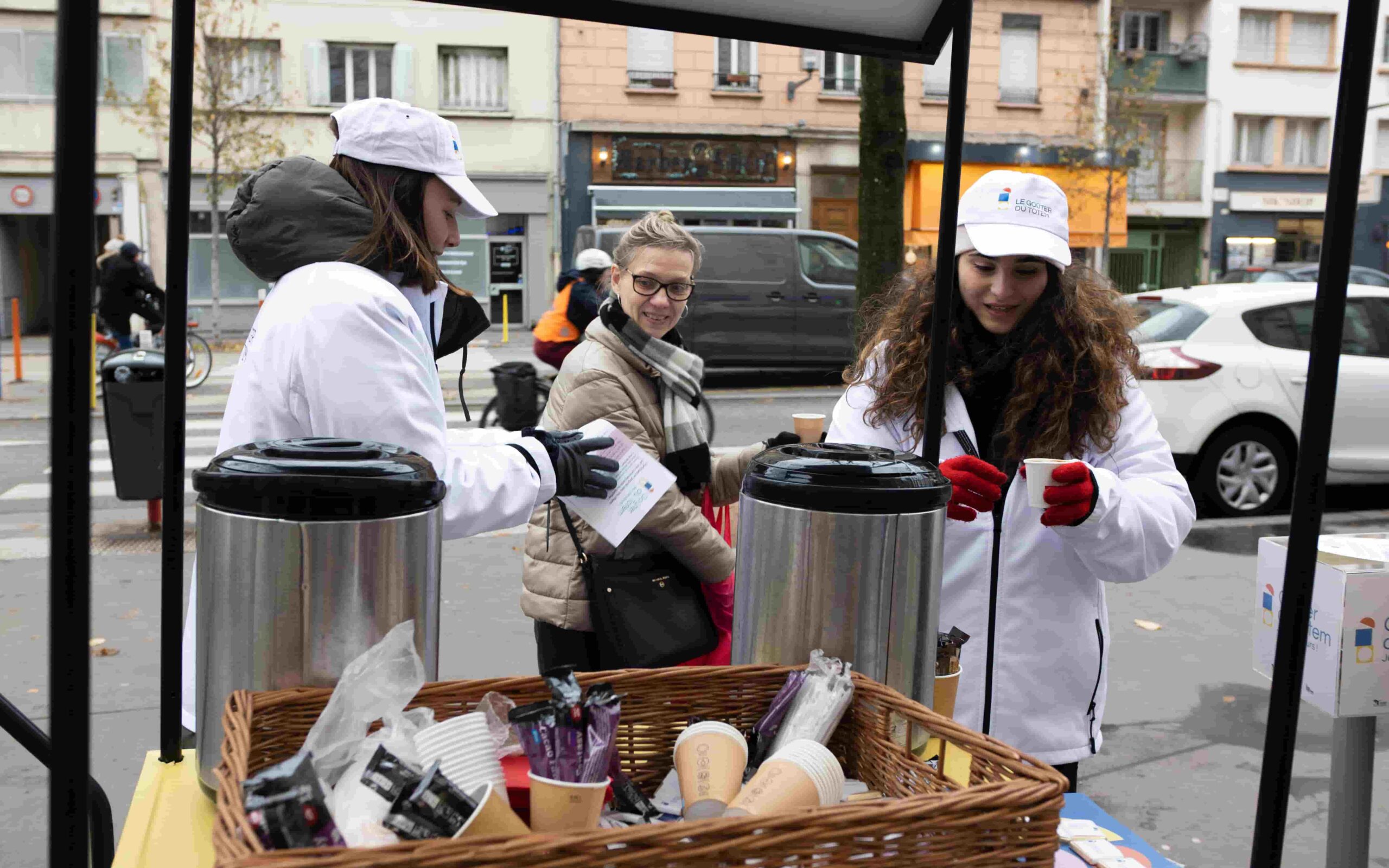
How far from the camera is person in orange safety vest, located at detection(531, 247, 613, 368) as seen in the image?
29.9 ft

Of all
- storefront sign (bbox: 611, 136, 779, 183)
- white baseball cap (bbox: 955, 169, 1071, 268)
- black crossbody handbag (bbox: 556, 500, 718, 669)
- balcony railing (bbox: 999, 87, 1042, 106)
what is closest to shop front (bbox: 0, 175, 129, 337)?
storefront sign (bbox: 611, 136, 779, 183)

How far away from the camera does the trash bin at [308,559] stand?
1.38 metres

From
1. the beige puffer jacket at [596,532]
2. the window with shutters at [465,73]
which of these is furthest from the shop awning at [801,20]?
the window with shutters at [465,73]

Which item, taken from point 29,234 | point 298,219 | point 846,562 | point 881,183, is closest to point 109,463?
point 881,183

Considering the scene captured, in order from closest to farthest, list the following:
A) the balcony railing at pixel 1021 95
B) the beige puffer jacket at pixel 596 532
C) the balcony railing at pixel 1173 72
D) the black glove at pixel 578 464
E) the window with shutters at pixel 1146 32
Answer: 1. the black glove at pixel 578 464
2. the beige puffer jacket at pixel 596 532
3. the balcony railing at pixel 1021 95
4. the balcony railing at pixel 1173 72
5. the window with shutters at pixel 1146 32

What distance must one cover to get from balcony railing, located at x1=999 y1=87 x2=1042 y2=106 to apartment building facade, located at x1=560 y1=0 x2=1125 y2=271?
0.85 m

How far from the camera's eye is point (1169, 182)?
102 feet

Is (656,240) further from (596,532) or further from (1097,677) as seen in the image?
(1097,677)

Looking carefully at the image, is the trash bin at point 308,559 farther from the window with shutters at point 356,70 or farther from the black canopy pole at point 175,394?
the window with shutters at point 356,70

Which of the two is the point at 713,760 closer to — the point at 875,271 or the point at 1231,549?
the point at 875,271

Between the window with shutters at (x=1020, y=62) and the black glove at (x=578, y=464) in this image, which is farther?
the window with shutters at (x=1020, y=62)

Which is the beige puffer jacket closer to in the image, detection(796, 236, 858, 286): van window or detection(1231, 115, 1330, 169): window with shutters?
detection(796, 236, 858, 286): van window

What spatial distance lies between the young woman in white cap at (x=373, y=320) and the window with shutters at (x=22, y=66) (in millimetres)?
24606

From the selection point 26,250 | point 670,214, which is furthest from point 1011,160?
point 670,214
